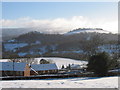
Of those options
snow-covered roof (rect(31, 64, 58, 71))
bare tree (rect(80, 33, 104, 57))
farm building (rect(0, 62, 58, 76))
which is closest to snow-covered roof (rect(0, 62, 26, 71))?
farm building (rect(0, 62, 58, 76))

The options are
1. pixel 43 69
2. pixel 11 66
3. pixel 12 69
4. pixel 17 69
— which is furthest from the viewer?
pixel 43 69

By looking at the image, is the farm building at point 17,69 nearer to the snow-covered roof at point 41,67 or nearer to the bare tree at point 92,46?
the snow-covered roof at point 41,67

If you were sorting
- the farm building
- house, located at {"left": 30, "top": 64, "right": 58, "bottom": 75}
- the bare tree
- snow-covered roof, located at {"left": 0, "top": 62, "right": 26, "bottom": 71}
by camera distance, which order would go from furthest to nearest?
1. the bare tree
2. house, located at {"left": 30, "top": 64, "right": 58, "bottom": 75}
3. snow-covered roof, located at {"left": 0, "top": 62, "right": 26, "bottom": 71}
4. the farm building

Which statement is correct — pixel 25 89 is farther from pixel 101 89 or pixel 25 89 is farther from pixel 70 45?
pixel 70 45

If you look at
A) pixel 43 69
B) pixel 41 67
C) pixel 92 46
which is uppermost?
pixel 92 46

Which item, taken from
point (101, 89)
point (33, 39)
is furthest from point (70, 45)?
point (101, 89)

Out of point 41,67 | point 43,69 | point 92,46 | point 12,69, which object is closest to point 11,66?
point 12,69

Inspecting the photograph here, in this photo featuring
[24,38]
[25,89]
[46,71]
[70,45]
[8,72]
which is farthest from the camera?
[24,38]

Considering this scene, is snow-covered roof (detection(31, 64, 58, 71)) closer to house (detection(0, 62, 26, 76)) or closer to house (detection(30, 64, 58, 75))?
house (detection(30, 64, 58, 75))

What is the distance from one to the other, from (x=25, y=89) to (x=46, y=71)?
50.1 ft

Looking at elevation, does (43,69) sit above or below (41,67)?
below

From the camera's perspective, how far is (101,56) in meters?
12.9

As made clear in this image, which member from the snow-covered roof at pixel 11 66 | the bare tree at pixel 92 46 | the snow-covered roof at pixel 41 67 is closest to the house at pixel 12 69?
the snow-covered roof at pixel 11 66

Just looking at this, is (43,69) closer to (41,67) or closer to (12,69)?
(41,67)
